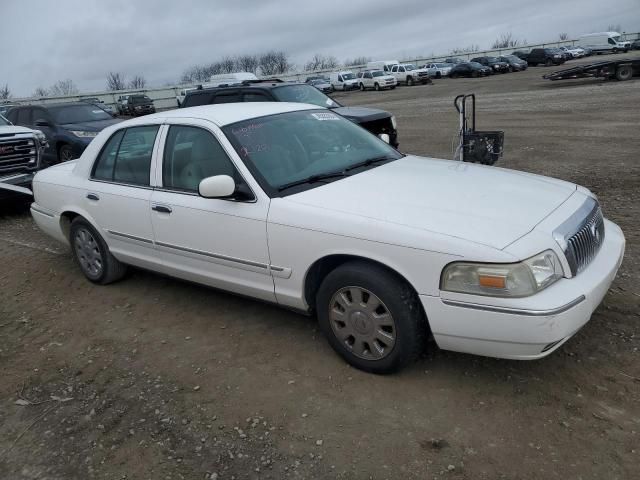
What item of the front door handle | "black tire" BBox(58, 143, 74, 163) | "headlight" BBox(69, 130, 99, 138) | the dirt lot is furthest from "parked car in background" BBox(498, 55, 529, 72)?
the front door handle

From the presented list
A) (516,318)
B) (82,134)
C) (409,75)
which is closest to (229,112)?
(516,318)

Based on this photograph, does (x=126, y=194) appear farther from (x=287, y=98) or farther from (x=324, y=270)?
(x=287, y=98)

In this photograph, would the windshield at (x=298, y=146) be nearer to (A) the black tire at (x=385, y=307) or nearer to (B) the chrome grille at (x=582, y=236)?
(A) the black tire at (x=385, y=307)

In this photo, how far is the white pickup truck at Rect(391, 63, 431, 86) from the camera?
140 ft

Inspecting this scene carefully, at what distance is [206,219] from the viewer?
3854 millimetres

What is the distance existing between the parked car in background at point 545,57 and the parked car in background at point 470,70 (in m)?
7.68

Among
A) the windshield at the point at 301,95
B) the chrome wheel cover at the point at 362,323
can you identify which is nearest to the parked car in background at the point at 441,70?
the windshield at the point at 301,95

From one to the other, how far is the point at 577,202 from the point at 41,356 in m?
3.94

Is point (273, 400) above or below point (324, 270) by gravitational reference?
below

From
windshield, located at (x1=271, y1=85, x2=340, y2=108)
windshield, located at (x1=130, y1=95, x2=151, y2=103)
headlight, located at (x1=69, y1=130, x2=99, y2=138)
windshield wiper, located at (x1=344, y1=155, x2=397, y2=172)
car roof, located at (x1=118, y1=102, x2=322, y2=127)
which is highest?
car roof, located at (x1=118, y1=102, x2=322, y2=127)

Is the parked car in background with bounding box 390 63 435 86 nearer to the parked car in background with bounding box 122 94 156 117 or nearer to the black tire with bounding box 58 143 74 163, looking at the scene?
the parked car in background with bounding box 122 94 156 117

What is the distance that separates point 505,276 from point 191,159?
8.13 feet

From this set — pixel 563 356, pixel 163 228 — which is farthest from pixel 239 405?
pixel 563 356

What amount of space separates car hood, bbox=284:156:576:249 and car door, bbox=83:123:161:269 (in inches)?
58.9
